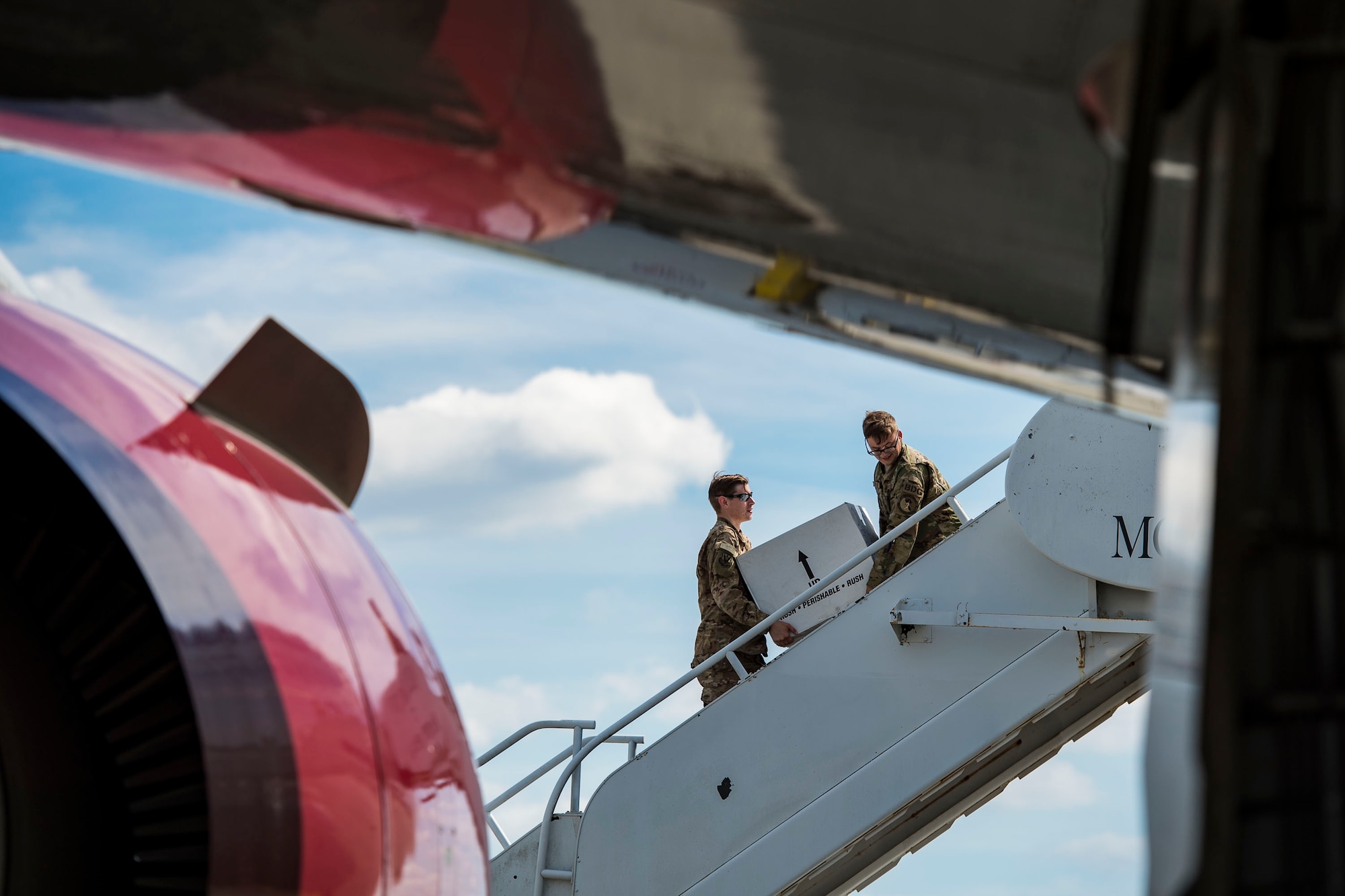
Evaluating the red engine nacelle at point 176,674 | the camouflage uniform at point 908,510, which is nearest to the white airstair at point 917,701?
the camouflage uniform at point 908,510

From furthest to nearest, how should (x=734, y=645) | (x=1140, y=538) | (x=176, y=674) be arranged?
1. (x=734, y=645)
2. (x=1140, y=538)
3. (x=176, y=674)

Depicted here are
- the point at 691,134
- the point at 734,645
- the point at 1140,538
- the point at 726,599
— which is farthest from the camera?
the point at 726,599

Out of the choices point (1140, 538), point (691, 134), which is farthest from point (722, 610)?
point (691, 134)

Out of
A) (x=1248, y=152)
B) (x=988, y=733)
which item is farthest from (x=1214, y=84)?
(x=988, y=733)

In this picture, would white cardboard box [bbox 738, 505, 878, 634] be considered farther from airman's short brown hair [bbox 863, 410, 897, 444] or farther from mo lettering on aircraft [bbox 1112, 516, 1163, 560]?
mo lettering on aircraft [bbox 1112, 516, 1163, 560]

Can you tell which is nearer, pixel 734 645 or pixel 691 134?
pixel 691 134

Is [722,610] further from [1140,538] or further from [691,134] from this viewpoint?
[691,134]

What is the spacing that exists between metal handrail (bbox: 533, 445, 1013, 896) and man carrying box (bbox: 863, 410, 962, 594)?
7 cm

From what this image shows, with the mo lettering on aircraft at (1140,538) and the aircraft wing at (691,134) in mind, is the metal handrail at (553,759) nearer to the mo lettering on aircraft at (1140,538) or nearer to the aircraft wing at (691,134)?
the mo lettering on aircraft at (1140,538)

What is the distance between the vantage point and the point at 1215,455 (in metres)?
0.92

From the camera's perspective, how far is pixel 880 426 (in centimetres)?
539

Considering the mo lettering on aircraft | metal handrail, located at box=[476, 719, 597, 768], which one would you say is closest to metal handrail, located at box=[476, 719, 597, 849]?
metal handrail, located at box=[476, 719, 597, 768]

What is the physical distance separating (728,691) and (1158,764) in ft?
13.3

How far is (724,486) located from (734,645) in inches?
43.3
